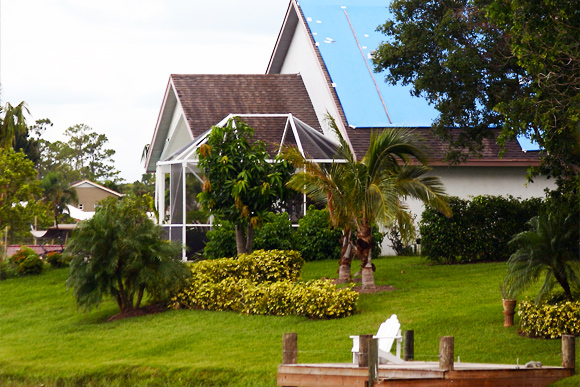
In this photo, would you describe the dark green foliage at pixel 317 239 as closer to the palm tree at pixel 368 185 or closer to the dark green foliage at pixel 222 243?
the dark green foliage at pixel 222 243

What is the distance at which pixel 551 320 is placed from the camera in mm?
13055

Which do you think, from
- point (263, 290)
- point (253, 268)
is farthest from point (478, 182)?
point (263, 290)

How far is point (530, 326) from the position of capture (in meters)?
13.3

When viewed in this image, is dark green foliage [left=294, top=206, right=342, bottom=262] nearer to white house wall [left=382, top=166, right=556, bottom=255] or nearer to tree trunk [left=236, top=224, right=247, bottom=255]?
white house wall [left=382, top=166, right=556, bottom=255]

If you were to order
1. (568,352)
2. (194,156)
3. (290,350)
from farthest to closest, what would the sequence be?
(194,156) → (568,352) → (290,350)

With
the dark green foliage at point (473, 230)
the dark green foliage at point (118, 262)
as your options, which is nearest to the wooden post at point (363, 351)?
the dark green foliage at point (118, 262)

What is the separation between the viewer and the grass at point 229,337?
12859mm

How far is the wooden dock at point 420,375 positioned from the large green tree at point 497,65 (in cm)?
376

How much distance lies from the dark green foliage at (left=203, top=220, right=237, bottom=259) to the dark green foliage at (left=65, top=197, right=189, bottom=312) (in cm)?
459

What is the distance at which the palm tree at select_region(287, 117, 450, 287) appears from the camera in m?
17.6

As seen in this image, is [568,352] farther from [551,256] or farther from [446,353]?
[551,256]

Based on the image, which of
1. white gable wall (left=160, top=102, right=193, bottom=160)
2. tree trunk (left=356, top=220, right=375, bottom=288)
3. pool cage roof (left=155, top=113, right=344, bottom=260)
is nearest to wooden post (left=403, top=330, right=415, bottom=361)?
tree trunk (left=356, top=220, right=375, bottom=288)

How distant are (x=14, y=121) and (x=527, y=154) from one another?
19.5m

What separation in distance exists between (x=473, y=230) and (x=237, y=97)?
10.4 m
